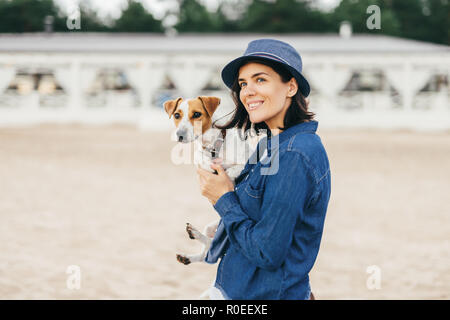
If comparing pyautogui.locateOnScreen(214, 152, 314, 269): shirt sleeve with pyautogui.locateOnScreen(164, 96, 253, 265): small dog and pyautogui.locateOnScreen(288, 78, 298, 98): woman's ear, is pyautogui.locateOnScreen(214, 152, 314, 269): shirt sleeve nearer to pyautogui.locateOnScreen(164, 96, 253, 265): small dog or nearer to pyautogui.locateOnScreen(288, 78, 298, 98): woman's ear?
pyautogui.locateOnScreen(164, 96, 253, 265): small dog

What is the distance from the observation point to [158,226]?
25.2 ft

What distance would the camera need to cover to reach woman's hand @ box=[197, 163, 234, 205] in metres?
1.65

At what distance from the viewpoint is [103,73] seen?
3681 centimetres

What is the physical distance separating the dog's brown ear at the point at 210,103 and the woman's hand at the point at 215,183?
0.58 feet

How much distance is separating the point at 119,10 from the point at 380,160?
157 feet

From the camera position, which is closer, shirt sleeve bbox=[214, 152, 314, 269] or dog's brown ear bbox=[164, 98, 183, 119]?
shirt sleeve bbox=[214, 152, 314, 269]

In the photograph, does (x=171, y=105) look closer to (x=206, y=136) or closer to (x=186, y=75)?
(x=206, y=136)

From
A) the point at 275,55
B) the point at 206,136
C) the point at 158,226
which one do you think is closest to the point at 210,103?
the point at 206,136

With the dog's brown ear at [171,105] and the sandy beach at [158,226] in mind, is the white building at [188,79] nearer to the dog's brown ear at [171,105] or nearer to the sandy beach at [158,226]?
the sandy beach at [158,226]

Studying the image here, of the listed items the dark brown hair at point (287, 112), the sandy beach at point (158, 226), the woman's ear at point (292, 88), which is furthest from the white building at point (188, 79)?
the woman's ear at point (292, 88)

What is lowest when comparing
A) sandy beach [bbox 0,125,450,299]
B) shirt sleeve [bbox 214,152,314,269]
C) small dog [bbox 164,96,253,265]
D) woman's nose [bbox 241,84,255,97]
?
sandy beach [bbox 0,125,450,299]

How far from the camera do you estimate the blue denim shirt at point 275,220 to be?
1591mm

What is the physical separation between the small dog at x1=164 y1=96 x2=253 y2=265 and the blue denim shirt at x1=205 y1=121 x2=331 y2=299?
0.24 ft

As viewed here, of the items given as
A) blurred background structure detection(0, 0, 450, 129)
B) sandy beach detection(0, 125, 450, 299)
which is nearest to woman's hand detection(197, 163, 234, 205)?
sandy beach detection(0, 125, 450, 299)
